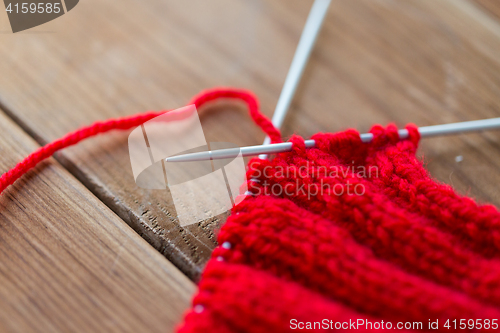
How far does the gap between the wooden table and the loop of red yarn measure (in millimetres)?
25

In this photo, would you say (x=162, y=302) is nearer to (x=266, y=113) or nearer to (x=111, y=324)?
(x=111, y=324)

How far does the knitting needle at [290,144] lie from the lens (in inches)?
20.6

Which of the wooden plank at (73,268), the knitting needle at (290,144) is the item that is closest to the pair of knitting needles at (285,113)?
the knitting needle at (290,144)

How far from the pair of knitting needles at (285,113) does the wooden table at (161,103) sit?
0.04 m

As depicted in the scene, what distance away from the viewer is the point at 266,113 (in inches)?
26.8

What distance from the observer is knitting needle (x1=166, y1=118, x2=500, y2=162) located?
Answer: 0.52 metres

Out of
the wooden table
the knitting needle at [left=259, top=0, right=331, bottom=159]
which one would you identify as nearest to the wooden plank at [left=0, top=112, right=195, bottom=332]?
the wooden table

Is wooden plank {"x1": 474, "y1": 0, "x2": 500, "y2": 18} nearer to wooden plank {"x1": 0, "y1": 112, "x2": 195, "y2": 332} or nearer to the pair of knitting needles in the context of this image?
the pair of knitting needles

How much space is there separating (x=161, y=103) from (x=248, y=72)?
0.21 meters

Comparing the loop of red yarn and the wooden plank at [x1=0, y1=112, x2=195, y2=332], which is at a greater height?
the loop of red yarn

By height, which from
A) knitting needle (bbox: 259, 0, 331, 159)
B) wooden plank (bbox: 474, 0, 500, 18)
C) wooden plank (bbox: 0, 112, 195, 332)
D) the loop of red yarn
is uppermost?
wooden plank (bbox: 474, 0, 500, 18)

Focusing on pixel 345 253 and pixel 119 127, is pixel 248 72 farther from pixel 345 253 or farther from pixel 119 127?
pixel 345 253

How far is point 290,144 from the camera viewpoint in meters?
0.56

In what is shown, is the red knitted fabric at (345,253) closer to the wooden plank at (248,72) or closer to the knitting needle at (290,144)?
the knitting needle at (290,144)
